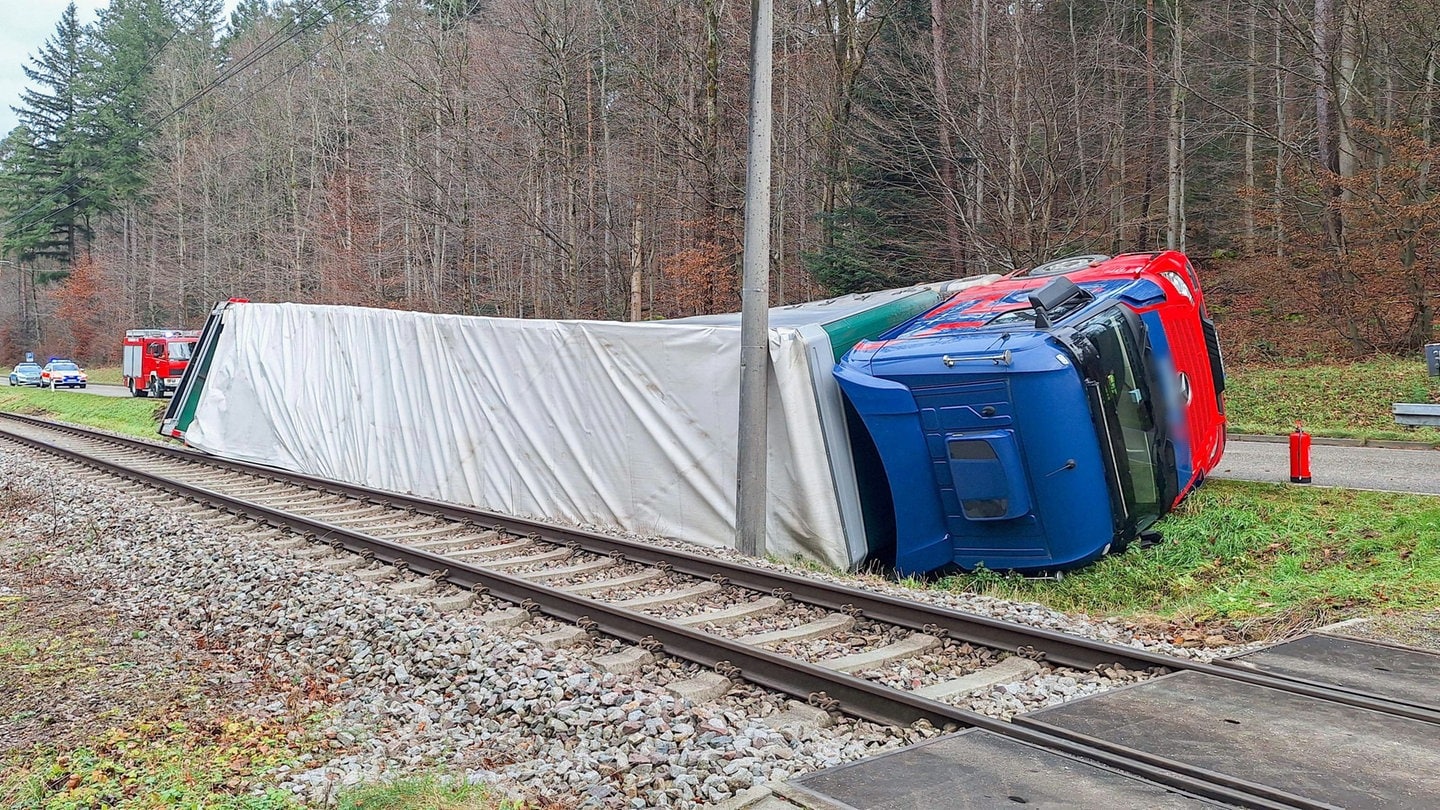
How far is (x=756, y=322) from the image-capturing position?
394 inches

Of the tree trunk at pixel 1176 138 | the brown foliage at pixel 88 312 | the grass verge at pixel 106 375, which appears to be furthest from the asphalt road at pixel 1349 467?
the brown foliage at pixel 88 312

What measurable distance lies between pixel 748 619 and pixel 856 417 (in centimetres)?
312

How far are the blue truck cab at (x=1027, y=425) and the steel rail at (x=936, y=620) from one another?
61.3 inches

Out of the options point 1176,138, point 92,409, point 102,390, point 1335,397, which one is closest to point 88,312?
point 102,390

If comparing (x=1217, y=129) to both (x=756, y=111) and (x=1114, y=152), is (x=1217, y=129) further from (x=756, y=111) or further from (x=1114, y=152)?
(x=756, y=111)

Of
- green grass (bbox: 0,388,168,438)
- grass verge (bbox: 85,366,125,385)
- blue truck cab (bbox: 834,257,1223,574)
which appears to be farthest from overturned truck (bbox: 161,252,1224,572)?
grass verge (bbox: 85,366,125,385)

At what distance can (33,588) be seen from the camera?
1002 centimetres

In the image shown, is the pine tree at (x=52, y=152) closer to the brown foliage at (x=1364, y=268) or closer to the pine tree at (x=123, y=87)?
the pine tree at (x=123, y=87)

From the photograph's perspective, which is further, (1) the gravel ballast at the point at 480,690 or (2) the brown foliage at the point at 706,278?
(2) the brown foliage at the point at 706,278

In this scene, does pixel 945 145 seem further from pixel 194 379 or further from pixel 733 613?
pixel 733 613

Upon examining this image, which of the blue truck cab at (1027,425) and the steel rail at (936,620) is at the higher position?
the blue truck cab at (1027,425)

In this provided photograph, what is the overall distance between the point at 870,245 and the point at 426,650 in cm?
1893

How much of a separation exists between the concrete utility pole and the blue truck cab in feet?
2.76

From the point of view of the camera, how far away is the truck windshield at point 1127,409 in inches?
335
